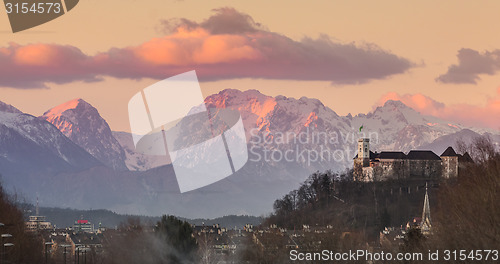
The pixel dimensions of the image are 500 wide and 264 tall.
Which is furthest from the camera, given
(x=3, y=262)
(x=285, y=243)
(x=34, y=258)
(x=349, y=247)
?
(x=285, y=243)

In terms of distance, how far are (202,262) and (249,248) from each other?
31.7 metres

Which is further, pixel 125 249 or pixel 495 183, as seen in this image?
pixel 125 249

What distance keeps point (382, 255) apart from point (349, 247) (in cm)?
1054

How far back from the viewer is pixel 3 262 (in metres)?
111

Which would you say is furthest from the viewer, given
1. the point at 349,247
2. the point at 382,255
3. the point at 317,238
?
the point at 317,238

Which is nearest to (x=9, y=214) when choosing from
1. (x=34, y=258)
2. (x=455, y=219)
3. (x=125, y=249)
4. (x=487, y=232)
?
(x=34, y=258)

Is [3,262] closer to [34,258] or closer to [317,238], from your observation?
[34,258]

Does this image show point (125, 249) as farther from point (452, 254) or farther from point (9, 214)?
point (452, 254)

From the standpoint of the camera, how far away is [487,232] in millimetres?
86562

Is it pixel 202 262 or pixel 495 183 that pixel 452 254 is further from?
pixel 202 262

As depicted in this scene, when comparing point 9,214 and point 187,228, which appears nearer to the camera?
point 9,214

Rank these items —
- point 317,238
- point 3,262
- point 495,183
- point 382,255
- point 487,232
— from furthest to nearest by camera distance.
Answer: point 317,238
point 382,255
point 3,262
point 495,183
point 487,232

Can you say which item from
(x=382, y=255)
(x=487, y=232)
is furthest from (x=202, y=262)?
(x=487, y=232)

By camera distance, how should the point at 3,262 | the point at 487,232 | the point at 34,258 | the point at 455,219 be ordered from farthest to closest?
the point at 34,258 < the point at 3,262 < the point at 455,219 < the point at 487,232
